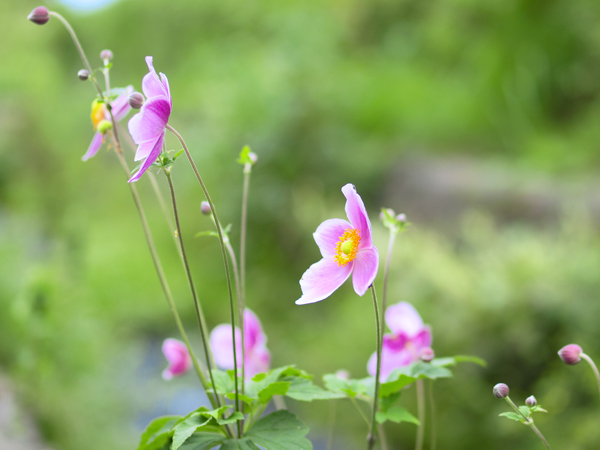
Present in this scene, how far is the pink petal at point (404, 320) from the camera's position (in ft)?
1.85

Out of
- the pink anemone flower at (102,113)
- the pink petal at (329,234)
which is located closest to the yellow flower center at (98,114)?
the pink anemone flower at (102,113)

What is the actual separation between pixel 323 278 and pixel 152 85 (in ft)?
0.66

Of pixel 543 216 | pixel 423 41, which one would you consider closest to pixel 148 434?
pixel 543 216

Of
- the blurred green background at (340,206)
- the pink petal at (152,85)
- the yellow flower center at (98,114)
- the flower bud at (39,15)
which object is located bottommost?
the blurred green background at (340,206)

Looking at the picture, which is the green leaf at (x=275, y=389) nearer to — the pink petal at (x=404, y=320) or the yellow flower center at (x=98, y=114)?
the pink petal at (x=404, y=320)

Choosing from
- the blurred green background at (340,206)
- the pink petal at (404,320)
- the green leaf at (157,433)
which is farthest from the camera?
the blurred green background at (340,206)

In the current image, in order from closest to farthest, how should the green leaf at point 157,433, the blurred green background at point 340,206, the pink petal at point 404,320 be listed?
the green leaf at point 157,433 < the pink petal at point 404,320 < the blurred green background at point 340,206

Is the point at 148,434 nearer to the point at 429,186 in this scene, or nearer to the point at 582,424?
the point at 582,424

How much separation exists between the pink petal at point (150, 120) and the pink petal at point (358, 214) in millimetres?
144

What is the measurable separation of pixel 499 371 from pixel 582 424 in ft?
0.97

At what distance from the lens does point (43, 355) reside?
1.53 meters

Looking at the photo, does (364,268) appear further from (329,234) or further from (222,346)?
(222,346)

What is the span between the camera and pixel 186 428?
0.38 m

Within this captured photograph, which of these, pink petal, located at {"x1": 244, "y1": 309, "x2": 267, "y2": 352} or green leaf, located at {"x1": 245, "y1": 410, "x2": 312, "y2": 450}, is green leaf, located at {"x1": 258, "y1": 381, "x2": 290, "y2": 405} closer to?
green leaf, located at {"x1": 245, "y1": 410, "x2": 312, "y2": 450}
